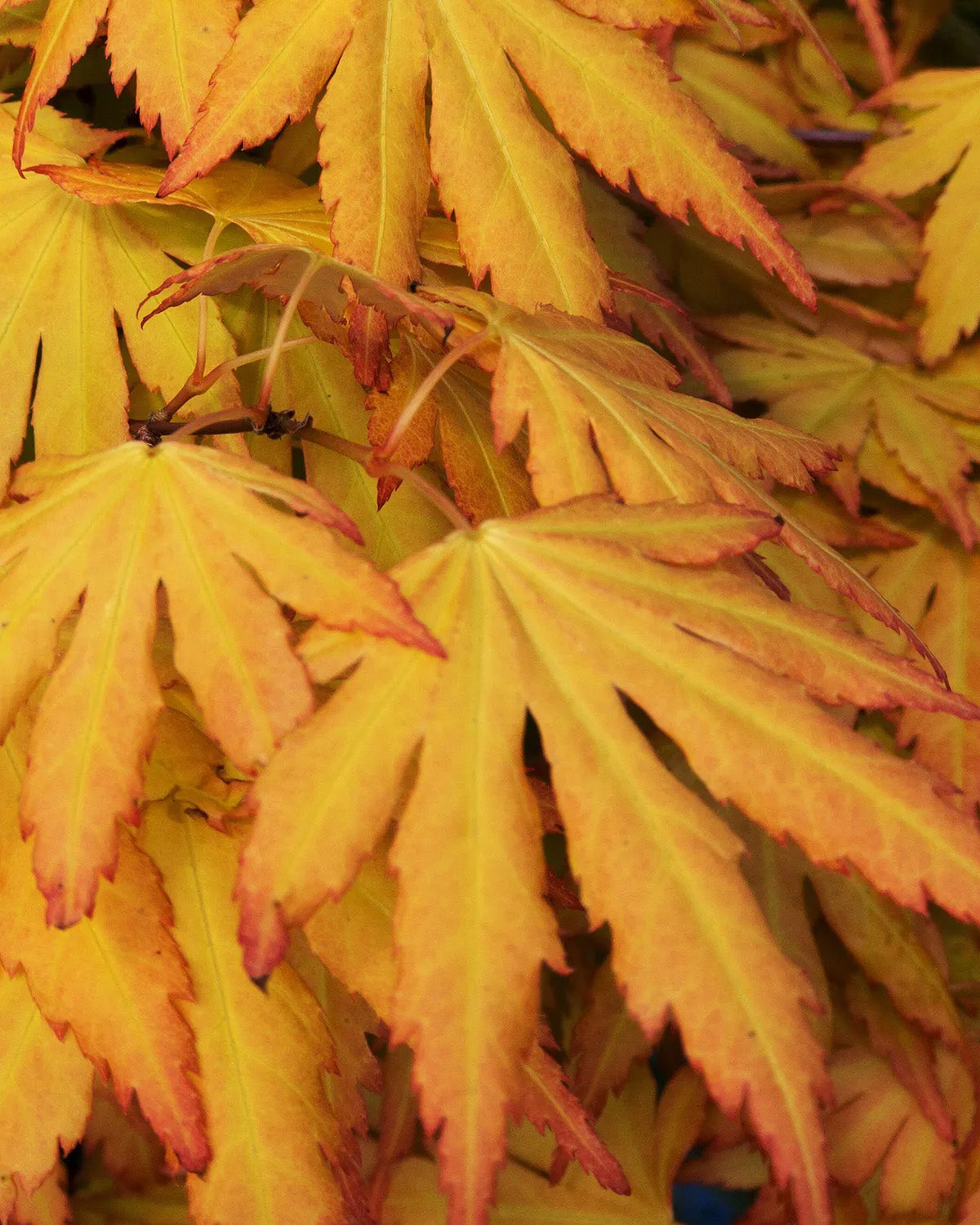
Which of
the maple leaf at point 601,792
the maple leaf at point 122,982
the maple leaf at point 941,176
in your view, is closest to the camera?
the maple leaf at point 601,792

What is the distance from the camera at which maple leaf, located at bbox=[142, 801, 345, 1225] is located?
1.95ft

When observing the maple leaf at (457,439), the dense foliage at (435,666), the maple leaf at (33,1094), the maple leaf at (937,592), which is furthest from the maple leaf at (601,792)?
the maple leaf at (937,592)

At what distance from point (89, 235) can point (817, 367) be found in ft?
2.17

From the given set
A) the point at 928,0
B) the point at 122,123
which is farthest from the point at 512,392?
the point at 928,0

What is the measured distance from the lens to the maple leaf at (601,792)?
0.46m

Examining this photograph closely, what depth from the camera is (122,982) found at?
0.58 meters

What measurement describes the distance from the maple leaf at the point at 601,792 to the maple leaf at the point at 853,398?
500mm

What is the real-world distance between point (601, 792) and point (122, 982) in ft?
0.90

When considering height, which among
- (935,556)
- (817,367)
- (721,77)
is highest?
(721,77)

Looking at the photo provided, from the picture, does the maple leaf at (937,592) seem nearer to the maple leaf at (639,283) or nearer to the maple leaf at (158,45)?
the maple leaf at (639,283)

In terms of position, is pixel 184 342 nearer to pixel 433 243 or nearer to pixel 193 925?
pixel 433 243

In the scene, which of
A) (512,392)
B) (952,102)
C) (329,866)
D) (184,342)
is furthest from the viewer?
(952,102)

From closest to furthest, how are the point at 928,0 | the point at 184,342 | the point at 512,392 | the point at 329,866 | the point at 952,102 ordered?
the point at 329,866
the point at 512,392
the point at 184,342
the point at 952,102
the point at 928,0

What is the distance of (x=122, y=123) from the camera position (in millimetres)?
940
